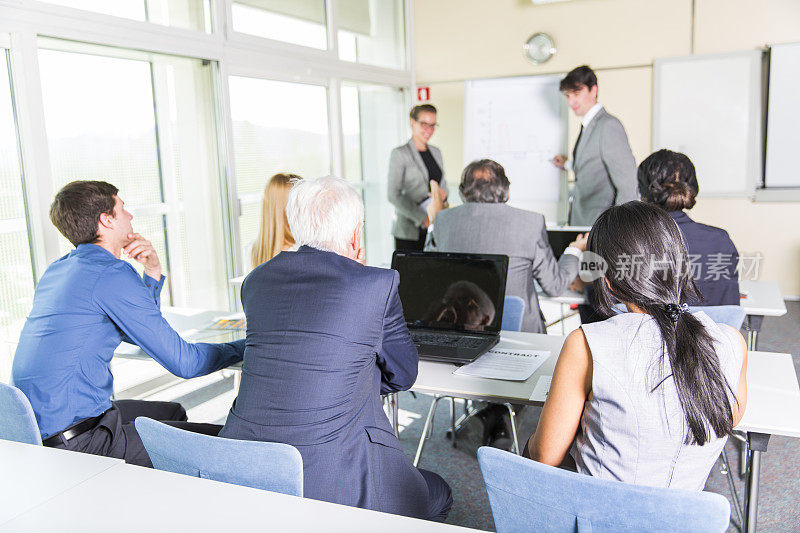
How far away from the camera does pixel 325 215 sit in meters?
1.70

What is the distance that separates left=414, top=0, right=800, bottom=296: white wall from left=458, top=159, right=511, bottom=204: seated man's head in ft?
11.0

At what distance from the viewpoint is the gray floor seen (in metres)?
2.50

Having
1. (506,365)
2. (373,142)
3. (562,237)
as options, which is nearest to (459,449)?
(506,365)

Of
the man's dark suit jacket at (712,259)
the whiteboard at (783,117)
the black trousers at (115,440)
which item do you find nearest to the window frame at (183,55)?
the black trousers at (115,440)

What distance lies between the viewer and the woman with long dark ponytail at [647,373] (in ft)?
4.28

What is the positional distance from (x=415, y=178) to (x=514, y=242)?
253 cm

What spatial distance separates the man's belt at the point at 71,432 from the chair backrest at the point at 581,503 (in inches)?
52.0

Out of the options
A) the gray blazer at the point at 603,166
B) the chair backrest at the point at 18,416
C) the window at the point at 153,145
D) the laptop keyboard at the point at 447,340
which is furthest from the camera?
the gray blazer at the point at 603,166

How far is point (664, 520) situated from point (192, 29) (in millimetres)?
3759

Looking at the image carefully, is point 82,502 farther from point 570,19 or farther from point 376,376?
point 570,19

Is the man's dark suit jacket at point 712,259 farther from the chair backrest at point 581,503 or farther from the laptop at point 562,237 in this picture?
the chair backrest at point 581,503

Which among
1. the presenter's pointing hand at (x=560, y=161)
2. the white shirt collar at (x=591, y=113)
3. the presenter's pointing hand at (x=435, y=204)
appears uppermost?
the white shirt collar at (x=591, y=113)

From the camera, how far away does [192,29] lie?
3922 mm

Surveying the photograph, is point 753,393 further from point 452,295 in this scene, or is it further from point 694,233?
point 452,295
